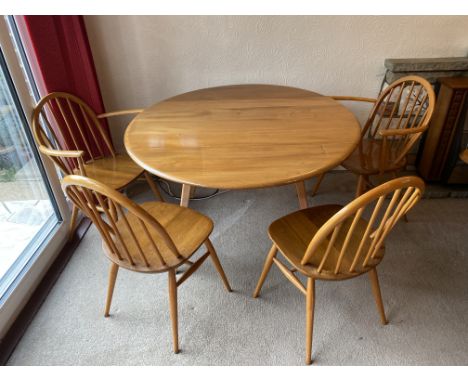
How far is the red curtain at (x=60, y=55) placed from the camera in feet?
5.36

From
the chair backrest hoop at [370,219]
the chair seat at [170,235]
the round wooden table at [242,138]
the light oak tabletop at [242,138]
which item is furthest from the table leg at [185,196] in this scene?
the chair backrest hoop at [370,219]

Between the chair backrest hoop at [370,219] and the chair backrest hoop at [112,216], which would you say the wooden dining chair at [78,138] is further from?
the chair backrest hoop at [370,219]

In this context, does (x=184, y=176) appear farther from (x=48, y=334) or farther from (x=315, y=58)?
(x=315, y=58)

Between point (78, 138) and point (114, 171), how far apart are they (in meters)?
0.36

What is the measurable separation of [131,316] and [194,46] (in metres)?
1.58

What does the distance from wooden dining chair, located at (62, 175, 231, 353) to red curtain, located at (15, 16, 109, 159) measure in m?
0.83

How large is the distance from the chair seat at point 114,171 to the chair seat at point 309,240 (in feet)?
2.76

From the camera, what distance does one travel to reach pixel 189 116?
1.65 m

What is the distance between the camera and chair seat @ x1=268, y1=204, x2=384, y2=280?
121cm

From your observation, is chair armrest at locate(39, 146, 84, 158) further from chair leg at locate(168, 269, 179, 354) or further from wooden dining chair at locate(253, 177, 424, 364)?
wooden dining chair at locate(253, 177, 424, 364)

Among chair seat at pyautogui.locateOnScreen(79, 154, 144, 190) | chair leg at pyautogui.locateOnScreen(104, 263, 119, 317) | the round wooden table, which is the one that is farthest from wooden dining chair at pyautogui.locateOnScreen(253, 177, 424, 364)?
chair seat at pyautogui.locateOnScreen(79, 154, 144, 190)

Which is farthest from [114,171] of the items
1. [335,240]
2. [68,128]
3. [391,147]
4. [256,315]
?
[391,147]
